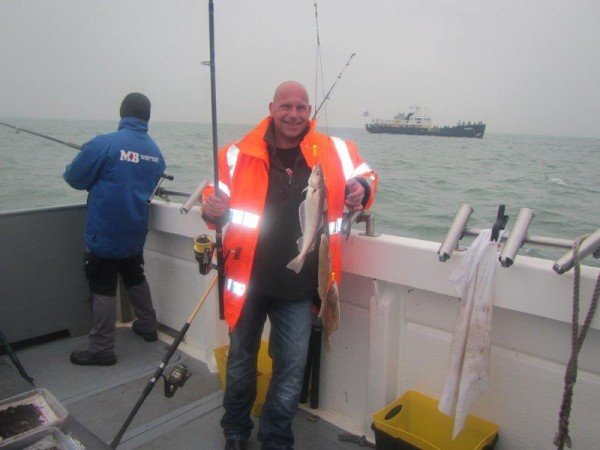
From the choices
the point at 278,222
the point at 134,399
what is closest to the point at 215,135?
the point at 278,222

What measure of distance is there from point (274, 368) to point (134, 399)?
121 cm

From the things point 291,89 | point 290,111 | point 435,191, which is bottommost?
point 435,191

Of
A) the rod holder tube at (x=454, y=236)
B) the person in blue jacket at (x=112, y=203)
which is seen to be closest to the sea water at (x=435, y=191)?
the person in blue jacket at (x=112, y=203)

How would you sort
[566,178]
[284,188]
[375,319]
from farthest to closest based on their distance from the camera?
[566,178]
[375,319]
[284,188]

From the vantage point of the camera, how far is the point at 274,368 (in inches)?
99.9

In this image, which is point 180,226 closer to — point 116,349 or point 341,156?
point 116,349

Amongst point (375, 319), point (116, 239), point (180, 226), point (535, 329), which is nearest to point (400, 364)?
point (375, 319)

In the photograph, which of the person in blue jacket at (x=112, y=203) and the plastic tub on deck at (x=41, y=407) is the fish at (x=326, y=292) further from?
the person in blue jacket at (x=112, y=203)

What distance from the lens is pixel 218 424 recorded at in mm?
2869

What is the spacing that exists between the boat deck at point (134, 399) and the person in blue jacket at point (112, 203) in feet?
0.68

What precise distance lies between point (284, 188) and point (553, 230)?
34.1ft

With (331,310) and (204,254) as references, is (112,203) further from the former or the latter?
(331,310)

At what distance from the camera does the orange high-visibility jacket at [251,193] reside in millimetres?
2324

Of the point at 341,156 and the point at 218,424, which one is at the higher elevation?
the point at 341,156
